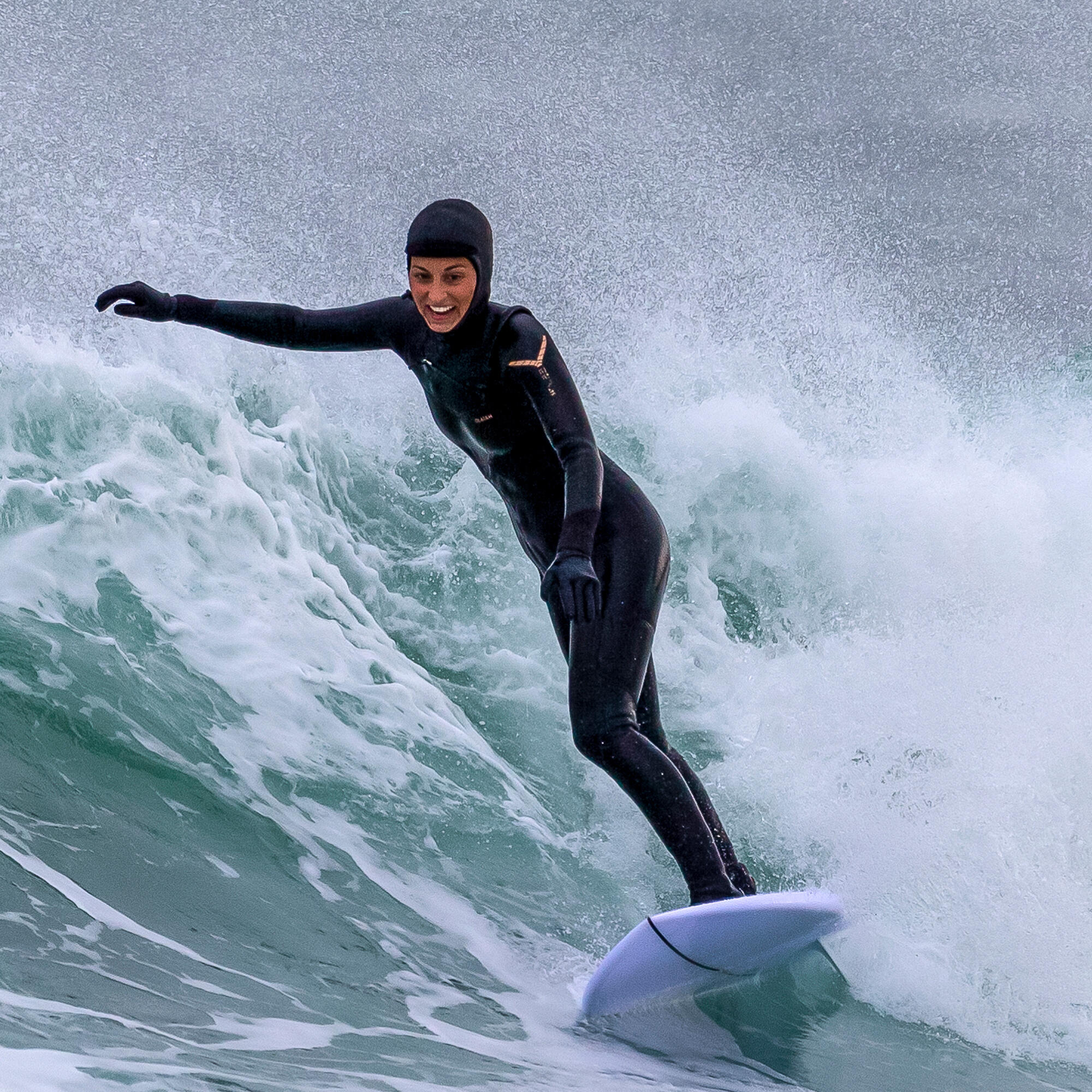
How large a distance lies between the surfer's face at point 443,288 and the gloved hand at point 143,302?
2.33ft

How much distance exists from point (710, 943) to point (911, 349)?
755cm

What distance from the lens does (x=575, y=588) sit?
9.07 ft

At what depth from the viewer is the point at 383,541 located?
6562mm

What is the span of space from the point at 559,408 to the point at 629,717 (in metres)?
0.80

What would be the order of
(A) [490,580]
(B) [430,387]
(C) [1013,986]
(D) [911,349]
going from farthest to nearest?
(D) [911,349] < (A) [490,580] < (C) [1013,986] < (B) [430,387]

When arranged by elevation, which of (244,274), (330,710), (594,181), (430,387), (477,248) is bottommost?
(330,710)

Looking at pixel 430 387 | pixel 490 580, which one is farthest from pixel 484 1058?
pixel 490 580

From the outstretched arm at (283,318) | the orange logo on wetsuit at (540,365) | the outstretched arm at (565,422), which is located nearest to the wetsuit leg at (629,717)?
the outstretched arm at (565,422)

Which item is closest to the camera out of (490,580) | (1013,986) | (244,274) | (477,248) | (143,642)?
(477,248)

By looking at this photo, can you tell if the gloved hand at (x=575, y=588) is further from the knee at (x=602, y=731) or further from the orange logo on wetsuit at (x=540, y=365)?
the orange logo on wetsuit at (x=540, y=365)

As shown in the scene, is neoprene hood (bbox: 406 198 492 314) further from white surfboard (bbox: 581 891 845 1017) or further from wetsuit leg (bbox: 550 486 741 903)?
white surfboard (bbox: 581 891 845 1017)

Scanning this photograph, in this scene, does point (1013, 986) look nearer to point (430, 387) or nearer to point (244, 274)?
point (430, 387)

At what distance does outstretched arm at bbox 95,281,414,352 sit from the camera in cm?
319

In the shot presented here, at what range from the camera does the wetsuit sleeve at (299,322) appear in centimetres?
321
